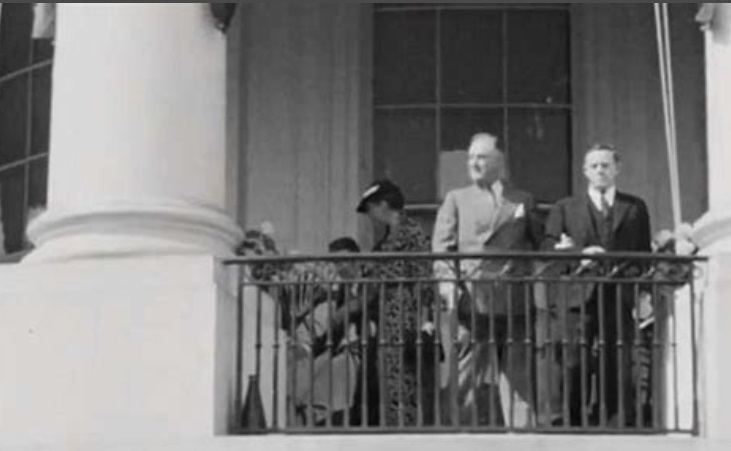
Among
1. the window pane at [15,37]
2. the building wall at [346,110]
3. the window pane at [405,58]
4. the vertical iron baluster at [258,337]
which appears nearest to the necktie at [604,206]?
the vertical iron baluster at [258,337]

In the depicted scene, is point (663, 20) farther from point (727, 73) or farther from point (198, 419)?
point (198, 419)

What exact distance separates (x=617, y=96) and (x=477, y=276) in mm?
4533

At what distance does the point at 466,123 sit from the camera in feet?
70.2

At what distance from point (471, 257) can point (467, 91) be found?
4.85m

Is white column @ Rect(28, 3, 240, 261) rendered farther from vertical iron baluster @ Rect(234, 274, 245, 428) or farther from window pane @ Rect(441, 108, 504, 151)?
window pane @ Rect(441, 108, 504, 151)

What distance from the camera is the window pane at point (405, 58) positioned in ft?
70.3

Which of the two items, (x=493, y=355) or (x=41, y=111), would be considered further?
(x=41, y=111)

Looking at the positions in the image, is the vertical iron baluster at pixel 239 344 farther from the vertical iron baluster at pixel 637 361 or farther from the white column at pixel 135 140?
the vertical iron baluster at pixel 637 361

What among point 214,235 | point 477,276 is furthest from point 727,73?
point 214,235

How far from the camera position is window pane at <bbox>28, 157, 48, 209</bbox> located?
21.8 metres

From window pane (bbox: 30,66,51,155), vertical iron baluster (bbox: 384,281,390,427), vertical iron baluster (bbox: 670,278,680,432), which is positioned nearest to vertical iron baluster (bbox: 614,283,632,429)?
vertical iron baluster (bbox: 670,278,680,432)

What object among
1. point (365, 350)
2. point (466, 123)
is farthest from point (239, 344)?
point (466, 123)

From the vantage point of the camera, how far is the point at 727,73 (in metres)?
17.3

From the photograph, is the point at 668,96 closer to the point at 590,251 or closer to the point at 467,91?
the point at 467,91
